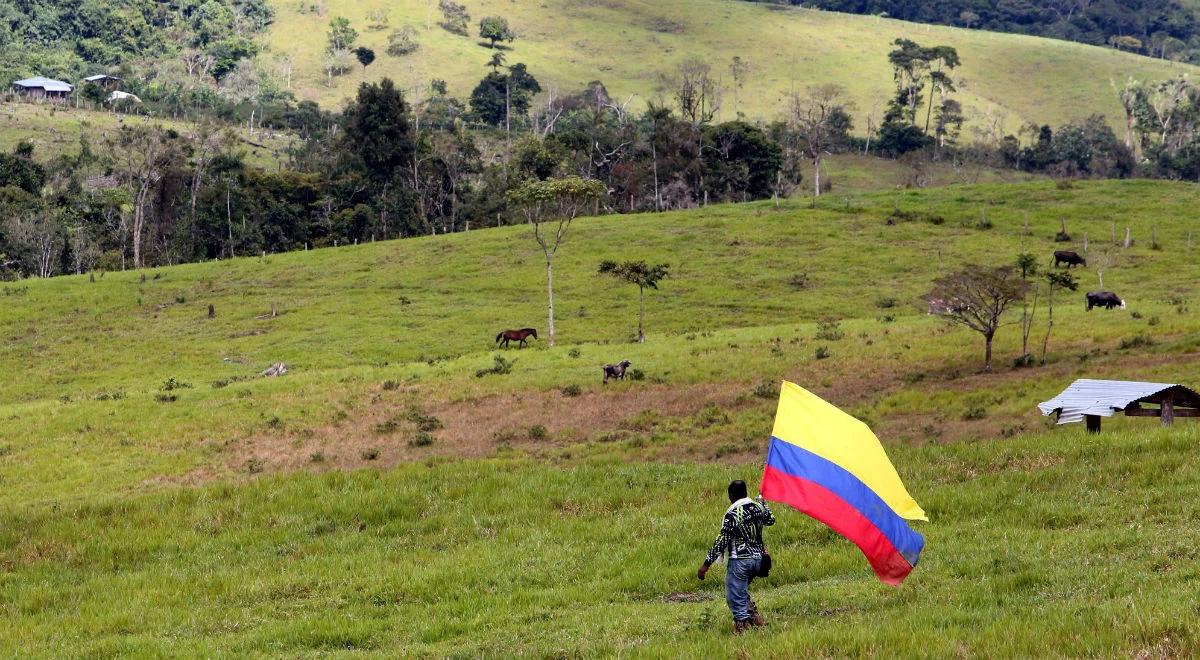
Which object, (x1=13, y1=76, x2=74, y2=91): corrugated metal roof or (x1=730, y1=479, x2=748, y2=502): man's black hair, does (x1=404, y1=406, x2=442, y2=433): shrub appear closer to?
(x1=730, y1=479, x2=748, y2=502): man's black hair

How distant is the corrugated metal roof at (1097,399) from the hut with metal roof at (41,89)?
186375mm

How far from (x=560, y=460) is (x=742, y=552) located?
58.1ft

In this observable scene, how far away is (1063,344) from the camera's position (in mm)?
42250

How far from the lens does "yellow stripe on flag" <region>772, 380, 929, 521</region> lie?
41.1 ft

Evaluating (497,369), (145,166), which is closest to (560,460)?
(497,369)

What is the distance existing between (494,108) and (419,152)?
72.0 meters

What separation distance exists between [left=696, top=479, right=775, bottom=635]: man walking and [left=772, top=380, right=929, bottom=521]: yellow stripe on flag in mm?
869

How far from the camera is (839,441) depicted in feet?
41.4

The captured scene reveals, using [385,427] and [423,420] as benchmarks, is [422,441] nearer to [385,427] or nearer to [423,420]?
[385,427]

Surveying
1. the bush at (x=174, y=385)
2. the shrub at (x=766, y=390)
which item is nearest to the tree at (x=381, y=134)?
the bush at (x=174, y=385)

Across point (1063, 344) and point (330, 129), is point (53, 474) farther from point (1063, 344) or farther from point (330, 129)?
point (330, 129)

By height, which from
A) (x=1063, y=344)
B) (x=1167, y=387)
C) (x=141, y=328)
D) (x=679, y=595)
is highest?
(x=1167, y=387)

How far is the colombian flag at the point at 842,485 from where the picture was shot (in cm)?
1235

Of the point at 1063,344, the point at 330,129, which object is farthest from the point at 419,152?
the point at 1063,344
